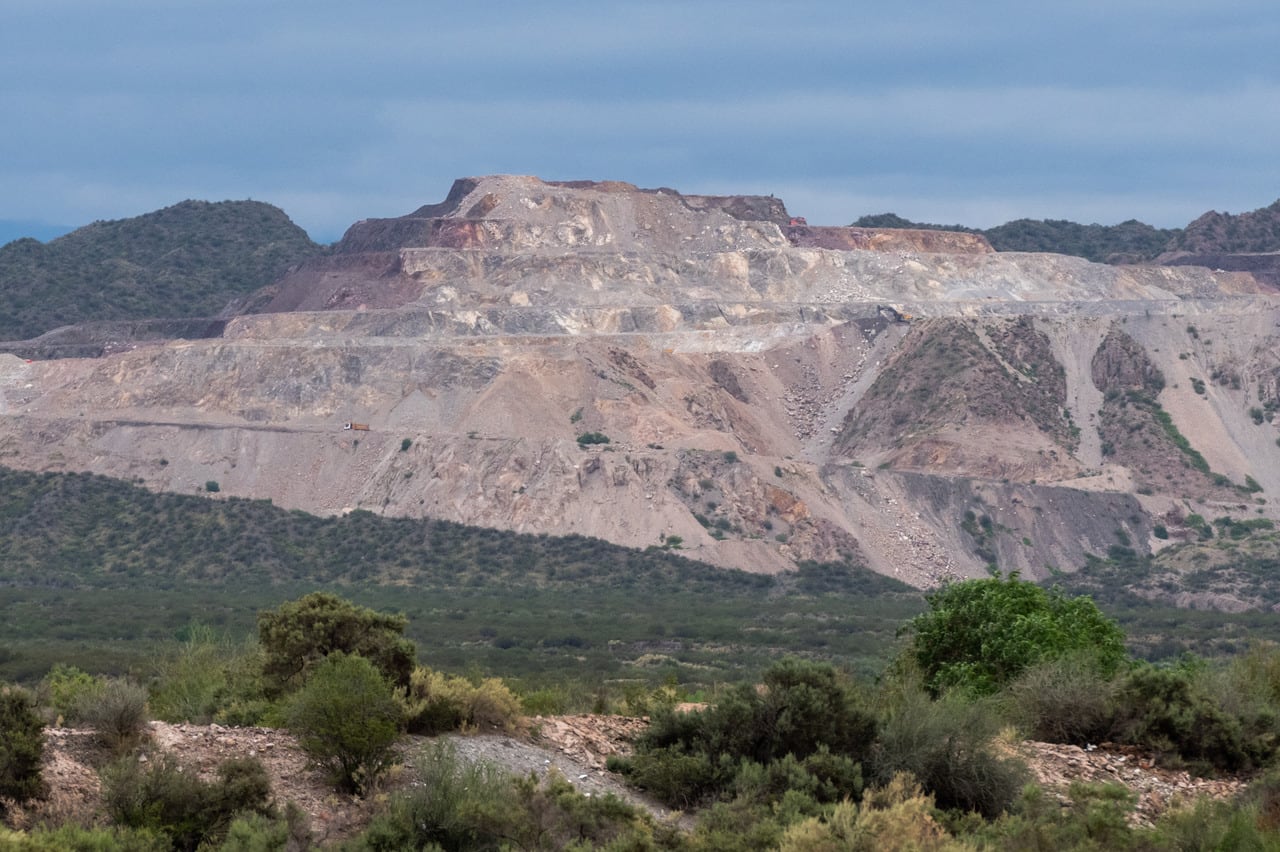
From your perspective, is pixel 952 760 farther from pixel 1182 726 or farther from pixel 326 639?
pixel 326 639

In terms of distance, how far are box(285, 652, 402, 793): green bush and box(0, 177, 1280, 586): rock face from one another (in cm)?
7698

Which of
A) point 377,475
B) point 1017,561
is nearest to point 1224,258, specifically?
point 1017,561

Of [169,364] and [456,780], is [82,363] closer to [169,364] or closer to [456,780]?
[169,364]

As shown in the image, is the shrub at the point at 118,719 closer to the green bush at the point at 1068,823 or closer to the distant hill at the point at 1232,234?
the green bush at the point at 1068,823

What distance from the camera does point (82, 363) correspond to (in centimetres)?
12425

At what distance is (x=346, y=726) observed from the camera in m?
19.9

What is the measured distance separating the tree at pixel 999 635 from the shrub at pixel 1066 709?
2.31m

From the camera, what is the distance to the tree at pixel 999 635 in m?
28.8

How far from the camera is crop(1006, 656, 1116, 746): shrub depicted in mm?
24391

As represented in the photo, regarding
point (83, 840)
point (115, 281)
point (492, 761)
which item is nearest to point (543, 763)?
point (492, 761)

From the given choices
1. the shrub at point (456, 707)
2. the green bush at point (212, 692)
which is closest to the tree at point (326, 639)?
the shrub at point (456, 707)

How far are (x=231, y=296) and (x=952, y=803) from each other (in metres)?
165

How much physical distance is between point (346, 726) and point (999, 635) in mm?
12967

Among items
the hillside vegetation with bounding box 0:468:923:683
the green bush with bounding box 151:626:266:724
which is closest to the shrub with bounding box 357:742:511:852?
the green bush with bounding box 151:626:266:724
